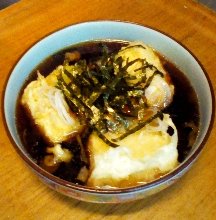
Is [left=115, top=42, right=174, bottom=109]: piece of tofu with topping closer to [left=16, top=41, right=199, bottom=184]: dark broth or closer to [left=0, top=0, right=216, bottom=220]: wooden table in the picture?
[left=16, top=41, right=199, bottom=184]: dark broth

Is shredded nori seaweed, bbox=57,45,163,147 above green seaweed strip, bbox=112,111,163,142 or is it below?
above

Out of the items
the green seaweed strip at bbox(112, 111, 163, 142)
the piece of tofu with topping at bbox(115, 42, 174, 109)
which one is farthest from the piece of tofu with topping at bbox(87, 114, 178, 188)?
the piece of tofu with topping at bbox(115, 42, 174, 109)

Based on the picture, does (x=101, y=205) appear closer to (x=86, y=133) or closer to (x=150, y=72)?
(x=86, y=133)

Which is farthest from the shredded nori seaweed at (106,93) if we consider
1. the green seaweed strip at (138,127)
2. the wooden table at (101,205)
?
the wooden table at (101,205)

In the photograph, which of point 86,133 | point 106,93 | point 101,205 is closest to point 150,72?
point 106,93

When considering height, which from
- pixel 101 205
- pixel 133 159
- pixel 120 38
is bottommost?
pixel 101 205

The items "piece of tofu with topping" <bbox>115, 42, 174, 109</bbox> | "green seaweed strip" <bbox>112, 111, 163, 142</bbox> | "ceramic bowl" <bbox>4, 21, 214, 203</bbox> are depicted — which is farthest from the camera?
"piece of tofu with topping" <bbox>115, 42, 174, 109</bbox>

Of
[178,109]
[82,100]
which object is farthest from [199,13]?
[82,100]

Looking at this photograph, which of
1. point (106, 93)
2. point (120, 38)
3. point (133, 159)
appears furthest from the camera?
point (120, 38)
